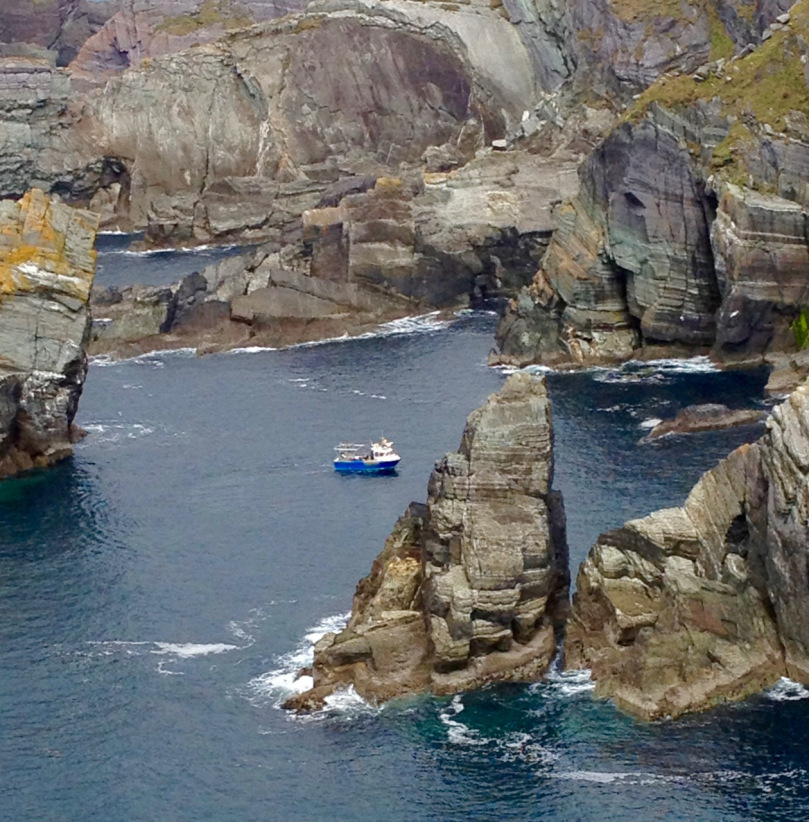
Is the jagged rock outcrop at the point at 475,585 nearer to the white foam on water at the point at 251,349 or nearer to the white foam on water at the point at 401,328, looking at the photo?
the white foam on water at the point at 251,349

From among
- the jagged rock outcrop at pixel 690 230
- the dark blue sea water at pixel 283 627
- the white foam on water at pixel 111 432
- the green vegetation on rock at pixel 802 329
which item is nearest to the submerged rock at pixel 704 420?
the dark blue sea water at pixel 283 627

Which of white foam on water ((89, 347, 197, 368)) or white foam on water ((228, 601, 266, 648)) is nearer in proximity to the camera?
white foam on water ((228, 601, 266, 648))

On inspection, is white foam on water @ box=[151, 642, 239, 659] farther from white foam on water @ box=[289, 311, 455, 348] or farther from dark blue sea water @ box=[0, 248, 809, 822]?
white foam on water @ box=[289, 311, 455, 348]

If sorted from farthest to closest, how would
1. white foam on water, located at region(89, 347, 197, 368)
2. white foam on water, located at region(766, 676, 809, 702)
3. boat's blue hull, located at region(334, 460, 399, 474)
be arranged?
1. white foam on water, located at region(89, 347, 197, 368)
2. boat's blue hull, located at region(334, 460, 399, 474)
3. white foam on water, located at region(766, 676, 809, 702)

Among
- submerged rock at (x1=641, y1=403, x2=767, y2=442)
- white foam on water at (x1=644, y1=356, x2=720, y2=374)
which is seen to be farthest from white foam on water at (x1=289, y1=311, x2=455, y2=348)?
submerged rock at (x1=641, y1=403, x2=767, y2=442)

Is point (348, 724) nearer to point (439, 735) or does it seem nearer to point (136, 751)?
point (439, 735)

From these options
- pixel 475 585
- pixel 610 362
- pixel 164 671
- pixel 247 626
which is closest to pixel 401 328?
pixel 610 362

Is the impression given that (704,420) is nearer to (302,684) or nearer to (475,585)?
(475,585)
